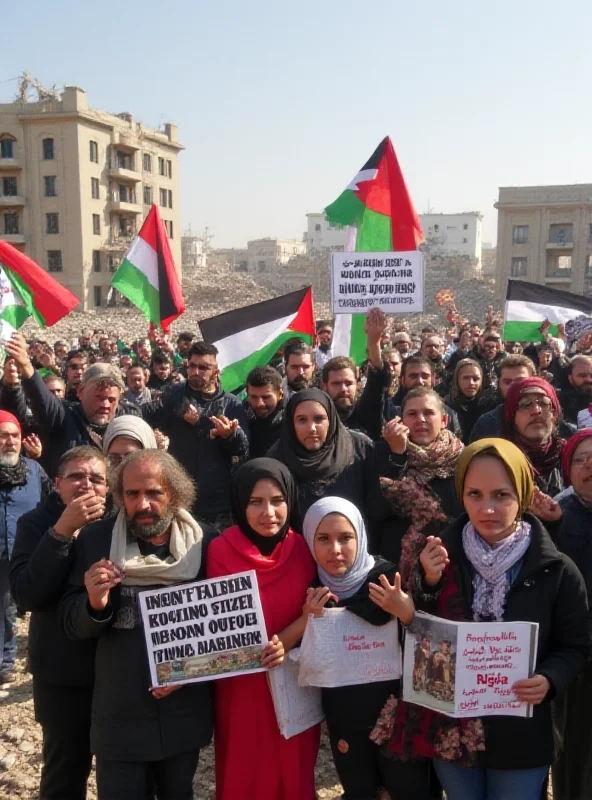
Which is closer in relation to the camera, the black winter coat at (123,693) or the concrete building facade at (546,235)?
the black winter coat at (123,693)

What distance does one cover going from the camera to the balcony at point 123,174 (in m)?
48.2

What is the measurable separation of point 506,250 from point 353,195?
5454cm

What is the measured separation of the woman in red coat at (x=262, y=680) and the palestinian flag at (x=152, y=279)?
607 centimetres

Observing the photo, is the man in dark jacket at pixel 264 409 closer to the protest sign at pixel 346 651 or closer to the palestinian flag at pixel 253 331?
the palestinian flag at pixel 253 331

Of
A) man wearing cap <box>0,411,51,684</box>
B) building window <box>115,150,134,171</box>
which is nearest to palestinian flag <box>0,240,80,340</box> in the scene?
man wearing cap <box>0,411,51,684</box>

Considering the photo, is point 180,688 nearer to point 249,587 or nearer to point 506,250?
point 249,587

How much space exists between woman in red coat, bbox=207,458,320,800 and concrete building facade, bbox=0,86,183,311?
4447cm

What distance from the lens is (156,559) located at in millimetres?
2666

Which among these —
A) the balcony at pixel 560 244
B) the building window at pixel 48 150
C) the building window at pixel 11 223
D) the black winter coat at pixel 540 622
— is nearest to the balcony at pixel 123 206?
the building window at pixel 48 150

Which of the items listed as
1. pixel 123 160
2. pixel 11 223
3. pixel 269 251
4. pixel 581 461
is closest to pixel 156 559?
pixel 581 461

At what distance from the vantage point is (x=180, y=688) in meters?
2.71

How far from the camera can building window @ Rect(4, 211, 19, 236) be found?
4697 cm

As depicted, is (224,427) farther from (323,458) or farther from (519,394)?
(519,394)

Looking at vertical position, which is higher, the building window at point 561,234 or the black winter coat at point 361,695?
the building window at point 561,234
